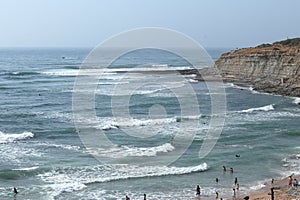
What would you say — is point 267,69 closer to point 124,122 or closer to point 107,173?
point 124,122

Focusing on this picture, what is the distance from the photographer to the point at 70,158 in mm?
26141

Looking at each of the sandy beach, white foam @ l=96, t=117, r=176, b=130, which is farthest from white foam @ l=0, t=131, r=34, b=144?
the sandy beach

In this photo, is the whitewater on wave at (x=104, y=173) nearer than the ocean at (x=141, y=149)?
No

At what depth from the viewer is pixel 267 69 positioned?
58.7m

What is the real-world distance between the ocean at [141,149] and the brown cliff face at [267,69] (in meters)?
5.15

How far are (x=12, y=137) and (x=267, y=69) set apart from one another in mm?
38659

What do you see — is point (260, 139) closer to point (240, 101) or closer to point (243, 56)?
point (240, 101)

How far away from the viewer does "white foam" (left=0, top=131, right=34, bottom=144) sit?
99.3 feet

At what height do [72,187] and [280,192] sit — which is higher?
[72,187]

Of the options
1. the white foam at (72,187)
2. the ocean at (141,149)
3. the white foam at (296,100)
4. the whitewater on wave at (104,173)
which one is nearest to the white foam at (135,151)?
the ocean at (141,149)

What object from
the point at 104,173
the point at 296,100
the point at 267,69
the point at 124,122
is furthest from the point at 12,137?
the point at 267,69

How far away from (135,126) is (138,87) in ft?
86.9

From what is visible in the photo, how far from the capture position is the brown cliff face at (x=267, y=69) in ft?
175

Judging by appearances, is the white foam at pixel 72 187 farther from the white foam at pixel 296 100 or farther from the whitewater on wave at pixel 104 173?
the white foam at pixel 296 100
